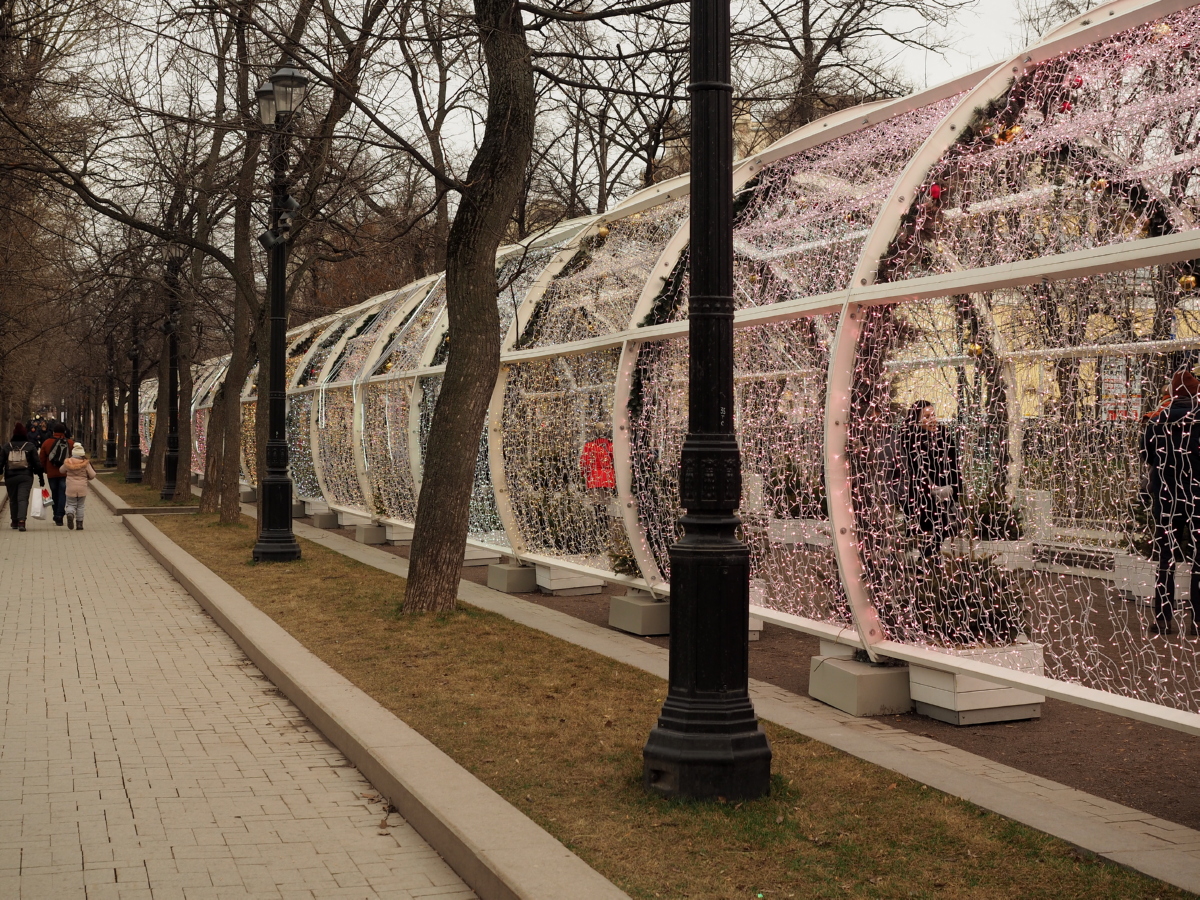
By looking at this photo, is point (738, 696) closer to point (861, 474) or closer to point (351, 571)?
point (861, 474)

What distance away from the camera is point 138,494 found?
1256 inches

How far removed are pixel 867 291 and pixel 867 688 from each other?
7.18ft

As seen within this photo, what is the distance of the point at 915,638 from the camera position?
23.5 ft

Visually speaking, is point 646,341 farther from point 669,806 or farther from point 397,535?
point 397,535

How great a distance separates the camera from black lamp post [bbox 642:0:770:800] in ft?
17.7

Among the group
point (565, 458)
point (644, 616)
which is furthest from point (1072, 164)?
point (565, 458)

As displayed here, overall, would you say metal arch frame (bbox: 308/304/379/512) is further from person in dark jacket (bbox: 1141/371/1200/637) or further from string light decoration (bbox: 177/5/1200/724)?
person in dark jacket (bbox: 1141/371/1200/637)

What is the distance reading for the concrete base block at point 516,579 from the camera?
12.7 m

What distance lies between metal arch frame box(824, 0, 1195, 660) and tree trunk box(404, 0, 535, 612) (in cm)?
422

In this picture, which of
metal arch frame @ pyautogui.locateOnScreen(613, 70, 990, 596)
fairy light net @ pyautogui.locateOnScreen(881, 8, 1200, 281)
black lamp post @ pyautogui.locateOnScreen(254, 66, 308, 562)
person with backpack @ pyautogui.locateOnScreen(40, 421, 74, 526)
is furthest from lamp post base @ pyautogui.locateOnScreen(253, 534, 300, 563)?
fairy light net @ pyautogui.locateOnScreen(881, 8, 1200, 281)

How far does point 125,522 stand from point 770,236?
57.5 ft

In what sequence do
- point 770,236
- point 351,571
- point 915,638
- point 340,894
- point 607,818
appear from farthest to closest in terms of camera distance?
1. point 351,571
2. point 770,236
3. point 915,638
4. point 607,818
5. point 340,894

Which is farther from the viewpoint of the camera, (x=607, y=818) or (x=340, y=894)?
(x=607, y=818)

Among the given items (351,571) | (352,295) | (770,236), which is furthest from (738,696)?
(352,295)
